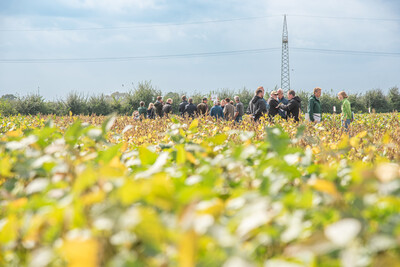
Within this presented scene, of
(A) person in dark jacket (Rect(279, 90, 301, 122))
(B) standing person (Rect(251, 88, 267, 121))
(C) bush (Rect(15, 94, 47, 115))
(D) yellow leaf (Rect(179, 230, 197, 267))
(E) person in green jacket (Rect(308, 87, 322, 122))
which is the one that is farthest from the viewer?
(C) bush (Rect(15, 94, 47, 115))

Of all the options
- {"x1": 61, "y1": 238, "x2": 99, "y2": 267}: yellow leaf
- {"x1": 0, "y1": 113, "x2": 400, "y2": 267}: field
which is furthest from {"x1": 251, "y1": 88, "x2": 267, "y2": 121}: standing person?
{"x1": 61, "y1": 238, "x2": 99, "y2": 267}: yellow leaf

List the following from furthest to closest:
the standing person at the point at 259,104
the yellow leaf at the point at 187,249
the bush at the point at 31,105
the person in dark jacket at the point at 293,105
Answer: the bush at the point at 31,105 → the standing person at the point at 259,104 → the person in dark jacket at the point at 293,105 → the yellow leaf at the point at 187,249

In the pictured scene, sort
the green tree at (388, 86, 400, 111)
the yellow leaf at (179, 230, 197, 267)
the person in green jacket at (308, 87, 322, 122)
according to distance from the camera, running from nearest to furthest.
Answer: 1. the yellow leaf at (179, 230, 197, 267)
2. the person in green jacket at (308, 87, 322, 122)
3. the green tree at (388, 86, 400, 111)

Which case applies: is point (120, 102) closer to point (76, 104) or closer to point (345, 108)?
point (76, 104)

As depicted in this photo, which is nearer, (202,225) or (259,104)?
(202,225)

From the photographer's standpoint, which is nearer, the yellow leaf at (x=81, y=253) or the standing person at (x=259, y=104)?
the yellow leaf at (x=81, y=253)

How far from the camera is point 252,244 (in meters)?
0.94

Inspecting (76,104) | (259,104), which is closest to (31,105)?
(76,104)

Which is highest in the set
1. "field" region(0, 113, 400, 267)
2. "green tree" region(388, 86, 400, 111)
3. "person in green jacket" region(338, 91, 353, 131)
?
"field" region(0, 113, 400, 267)

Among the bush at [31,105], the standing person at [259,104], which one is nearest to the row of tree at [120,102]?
the bush at [31,105]

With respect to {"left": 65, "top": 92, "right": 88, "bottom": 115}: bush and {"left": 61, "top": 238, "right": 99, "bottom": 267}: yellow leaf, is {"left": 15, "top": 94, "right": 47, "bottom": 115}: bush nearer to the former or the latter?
{"left": 65, "top": 92, "right": 88, "bottom": 115}: bush

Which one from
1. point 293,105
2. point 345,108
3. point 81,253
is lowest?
point 345,108

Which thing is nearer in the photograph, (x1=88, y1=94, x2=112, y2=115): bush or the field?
the field

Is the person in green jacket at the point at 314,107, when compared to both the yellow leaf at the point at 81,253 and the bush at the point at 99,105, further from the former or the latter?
the bush at the point at 99,105
